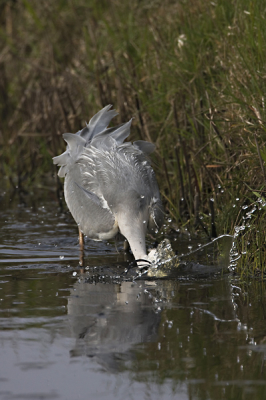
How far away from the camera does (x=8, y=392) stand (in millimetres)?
3010

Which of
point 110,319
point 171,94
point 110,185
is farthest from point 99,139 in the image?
point 110,319

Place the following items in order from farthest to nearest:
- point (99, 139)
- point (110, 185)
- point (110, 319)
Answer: point (99, 139)
point (110, 185)
point (110, 319)

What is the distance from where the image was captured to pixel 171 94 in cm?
736

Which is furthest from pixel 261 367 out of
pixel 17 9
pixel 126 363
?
pixel 17 9

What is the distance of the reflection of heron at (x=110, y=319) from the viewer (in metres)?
3.52

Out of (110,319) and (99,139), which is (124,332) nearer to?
(110,319)

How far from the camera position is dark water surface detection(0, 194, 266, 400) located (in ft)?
10.0

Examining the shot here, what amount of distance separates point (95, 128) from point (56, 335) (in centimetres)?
302

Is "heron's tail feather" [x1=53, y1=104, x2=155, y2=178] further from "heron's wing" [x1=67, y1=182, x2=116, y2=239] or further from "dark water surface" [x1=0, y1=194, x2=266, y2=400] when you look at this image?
"dark water surface" [x1=0, y1=194, x2=266, y2=400]

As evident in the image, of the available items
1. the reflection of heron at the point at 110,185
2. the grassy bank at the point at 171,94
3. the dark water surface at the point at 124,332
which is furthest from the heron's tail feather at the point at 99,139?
the dark water surface at the point at 124,332

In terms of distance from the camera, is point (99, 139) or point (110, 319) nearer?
point (110, 319)

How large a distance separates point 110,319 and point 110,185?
177cm

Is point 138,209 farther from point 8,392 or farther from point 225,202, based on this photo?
point 8,392

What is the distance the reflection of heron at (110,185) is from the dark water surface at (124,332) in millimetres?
330
